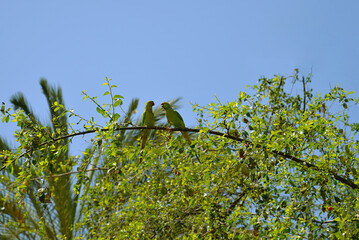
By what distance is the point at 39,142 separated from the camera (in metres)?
3.07

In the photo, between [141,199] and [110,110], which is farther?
[141,199]

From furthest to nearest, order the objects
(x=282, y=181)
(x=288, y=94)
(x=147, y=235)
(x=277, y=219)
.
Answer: (x=288, y=94) → (x=147, y=235) → (x=282, y=181) → (x=277, y=219)

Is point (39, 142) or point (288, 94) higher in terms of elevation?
point (288, 94)

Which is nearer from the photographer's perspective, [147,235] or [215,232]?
[215,232]

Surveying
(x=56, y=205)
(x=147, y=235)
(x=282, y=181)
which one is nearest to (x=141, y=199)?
(x=147, y=235)

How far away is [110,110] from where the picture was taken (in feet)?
9.83

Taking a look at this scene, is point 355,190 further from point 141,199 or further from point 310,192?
point 141,199

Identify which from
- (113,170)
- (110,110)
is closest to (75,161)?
(113,170)

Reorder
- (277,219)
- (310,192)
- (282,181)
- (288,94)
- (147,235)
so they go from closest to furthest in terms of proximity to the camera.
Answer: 1. (277,219)
2. (310,192)
3. (282,181)
4. (147,235)
5. (288,94)

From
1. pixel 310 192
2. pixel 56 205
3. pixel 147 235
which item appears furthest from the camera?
pixel 56 205

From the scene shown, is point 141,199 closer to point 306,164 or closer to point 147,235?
point 147,235

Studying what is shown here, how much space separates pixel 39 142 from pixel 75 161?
18.3 inches

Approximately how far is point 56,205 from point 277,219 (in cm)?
549

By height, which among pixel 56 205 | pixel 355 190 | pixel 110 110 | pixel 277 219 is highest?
pixel 56 205
